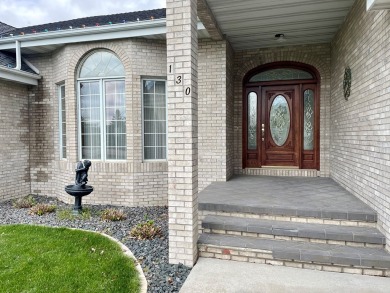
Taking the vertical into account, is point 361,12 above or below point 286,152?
above

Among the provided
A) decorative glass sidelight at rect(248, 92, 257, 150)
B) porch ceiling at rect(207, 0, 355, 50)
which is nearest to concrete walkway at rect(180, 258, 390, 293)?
porch ceiling at rect(207, 0, 355, 50)

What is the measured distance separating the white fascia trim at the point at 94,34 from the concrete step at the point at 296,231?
3554 mm

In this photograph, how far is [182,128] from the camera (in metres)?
3.09

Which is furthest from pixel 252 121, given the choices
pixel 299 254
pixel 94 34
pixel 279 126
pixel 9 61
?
pixel 9 61

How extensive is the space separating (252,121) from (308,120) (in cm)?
127

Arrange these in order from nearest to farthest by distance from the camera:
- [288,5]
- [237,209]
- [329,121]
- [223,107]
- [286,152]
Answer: [237,209] → [288,5] → [223,107] → [329,121] → [286,152]

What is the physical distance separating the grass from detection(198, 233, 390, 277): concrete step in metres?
1.02

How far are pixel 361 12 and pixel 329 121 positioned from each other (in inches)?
103

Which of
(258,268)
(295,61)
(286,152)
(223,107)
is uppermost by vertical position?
(295,61)

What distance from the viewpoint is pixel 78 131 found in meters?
6.19

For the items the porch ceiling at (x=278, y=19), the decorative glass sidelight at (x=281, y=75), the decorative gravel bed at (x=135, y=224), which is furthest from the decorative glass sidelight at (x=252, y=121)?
the decorative gravel bed at (x=135, y=224)

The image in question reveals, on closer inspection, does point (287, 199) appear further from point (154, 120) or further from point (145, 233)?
point (154, 120)

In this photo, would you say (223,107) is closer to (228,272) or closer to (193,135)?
(193,135)

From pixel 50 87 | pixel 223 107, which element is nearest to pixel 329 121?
pixel 223 107
